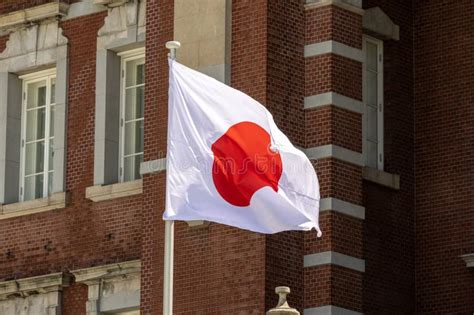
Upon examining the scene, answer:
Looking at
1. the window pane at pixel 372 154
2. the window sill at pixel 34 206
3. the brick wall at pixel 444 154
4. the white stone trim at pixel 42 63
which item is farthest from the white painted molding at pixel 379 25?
the window sill at pixel 34 206

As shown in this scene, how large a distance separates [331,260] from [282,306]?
361 cm

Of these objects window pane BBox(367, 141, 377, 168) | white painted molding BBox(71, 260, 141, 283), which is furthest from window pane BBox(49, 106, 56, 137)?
window pane BBox(367, 141, 377, 168)

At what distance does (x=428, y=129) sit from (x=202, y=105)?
8493 mm

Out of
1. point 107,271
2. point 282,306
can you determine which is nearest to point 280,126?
point 107,271

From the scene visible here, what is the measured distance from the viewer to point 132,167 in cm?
Result: 3859

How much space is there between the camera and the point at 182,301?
35.7 metres

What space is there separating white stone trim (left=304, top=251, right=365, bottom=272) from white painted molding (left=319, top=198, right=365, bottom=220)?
0.64 metres

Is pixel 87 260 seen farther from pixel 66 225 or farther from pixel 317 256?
pixel 317 256

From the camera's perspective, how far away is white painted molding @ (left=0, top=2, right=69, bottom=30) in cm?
3975

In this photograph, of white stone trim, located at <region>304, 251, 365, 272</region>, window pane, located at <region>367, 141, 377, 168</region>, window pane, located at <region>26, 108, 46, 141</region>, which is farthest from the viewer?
window pane, located at <region>26, 108, 46, 141</region>

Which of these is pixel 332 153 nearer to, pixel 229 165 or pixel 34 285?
pixel 34 285

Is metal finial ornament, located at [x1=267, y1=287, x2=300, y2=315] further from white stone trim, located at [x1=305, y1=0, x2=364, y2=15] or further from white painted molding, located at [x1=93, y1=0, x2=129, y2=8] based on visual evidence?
white painted molding, located at [x1=93, y1=0, x2=129, y2=8]

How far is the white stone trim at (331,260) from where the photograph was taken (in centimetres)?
3541

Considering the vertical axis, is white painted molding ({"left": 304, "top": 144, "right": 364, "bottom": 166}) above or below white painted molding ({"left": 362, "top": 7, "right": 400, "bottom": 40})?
below
